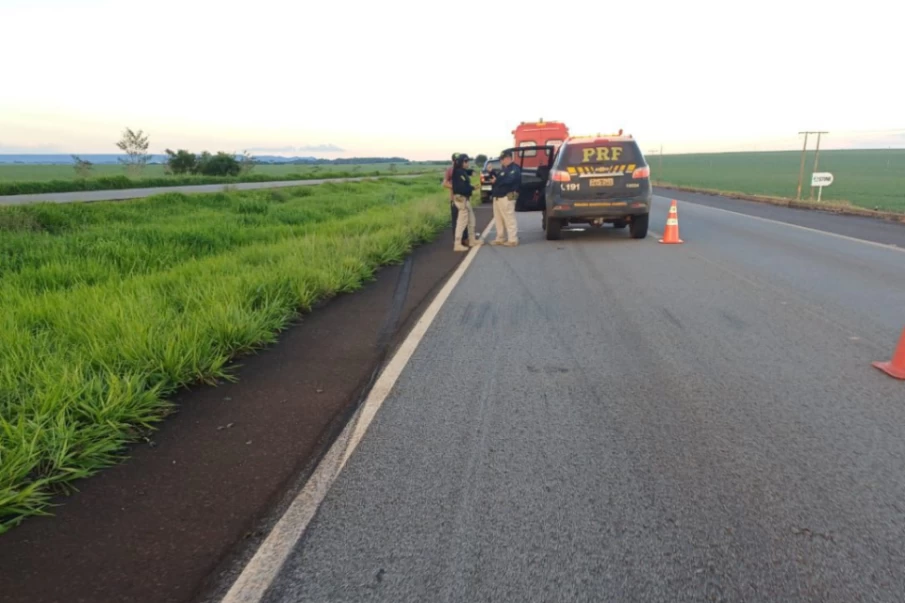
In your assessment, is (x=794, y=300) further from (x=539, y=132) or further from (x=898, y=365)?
(x=539, y=132)

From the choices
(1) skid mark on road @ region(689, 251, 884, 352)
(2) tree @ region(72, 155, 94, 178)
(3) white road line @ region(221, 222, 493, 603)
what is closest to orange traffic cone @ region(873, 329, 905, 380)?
(1) skid mark on road @ region(689, 251, 884, 352)

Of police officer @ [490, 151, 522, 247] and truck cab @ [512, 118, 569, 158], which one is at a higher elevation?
truck cab @ [512, 118, 569, 158]

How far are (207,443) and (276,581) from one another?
142 centimetres

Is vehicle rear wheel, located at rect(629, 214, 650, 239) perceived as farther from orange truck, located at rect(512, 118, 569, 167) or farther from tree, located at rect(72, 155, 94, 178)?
tree, located at rect(72, 155, 94, 178)

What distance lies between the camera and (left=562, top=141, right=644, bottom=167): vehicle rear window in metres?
11.3

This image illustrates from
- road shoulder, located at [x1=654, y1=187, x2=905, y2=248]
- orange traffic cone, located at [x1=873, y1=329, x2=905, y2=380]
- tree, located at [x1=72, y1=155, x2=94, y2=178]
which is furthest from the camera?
tree, located at [x1=72, y1=155, x2=94, y2=178]

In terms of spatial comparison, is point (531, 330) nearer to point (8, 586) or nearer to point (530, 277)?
point (530, 277)

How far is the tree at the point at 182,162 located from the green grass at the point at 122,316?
50.5 meters

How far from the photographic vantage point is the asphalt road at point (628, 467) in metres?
2.35

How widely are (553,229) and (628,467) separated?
9425 millimetres

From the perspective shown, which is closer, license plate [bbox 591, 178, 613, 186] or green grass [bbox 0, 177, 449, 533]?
green grass [bbox 0, 177, 449, 533]

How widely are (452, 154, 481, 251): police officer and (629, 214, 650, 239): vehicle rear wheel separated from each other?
326 cm

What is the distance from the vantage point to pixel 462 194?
1120 cm

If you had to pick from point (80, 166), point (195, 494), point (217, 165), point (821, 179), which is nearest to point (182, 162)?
point (217, 165)
